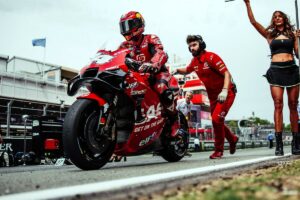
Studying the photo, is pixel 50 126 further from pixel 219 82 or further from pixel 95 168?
pixel 95 168

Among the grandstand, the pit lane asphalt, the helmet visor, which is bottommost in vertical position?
the pit lane asphalt

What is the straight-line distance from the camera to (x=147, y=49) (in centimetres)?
501

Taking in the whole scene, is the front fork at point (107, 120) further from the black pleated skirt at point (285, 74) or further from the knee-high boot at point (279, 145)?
the black pleated skirt at point (285, 74)

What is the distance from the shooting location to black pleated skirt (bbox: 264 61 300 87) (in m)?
5.45

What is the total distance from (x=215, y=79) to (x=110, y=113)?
2444mm

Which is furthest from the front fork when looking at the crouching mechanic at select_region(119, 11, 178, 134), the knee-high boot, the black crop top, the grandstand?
the grandstand

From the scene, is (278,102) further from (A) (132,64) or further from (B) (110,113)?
(B) (110,113)

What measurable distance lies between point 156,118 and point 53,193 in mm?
2953

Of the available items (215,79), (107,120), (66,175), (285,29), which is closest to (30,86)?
(215,79)

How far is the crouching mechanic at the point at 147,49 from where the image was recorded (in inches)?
189

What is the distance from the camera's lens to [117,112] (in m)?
4.40

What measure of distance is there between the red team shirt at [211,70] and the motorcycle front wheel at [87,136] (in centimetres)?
234

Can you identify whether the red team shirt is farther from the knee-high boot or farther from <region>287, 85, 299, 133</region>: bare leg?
the knee-high boot

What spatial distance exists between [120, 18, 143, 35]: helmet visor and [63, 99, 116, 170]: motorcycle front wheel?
1389 mm
